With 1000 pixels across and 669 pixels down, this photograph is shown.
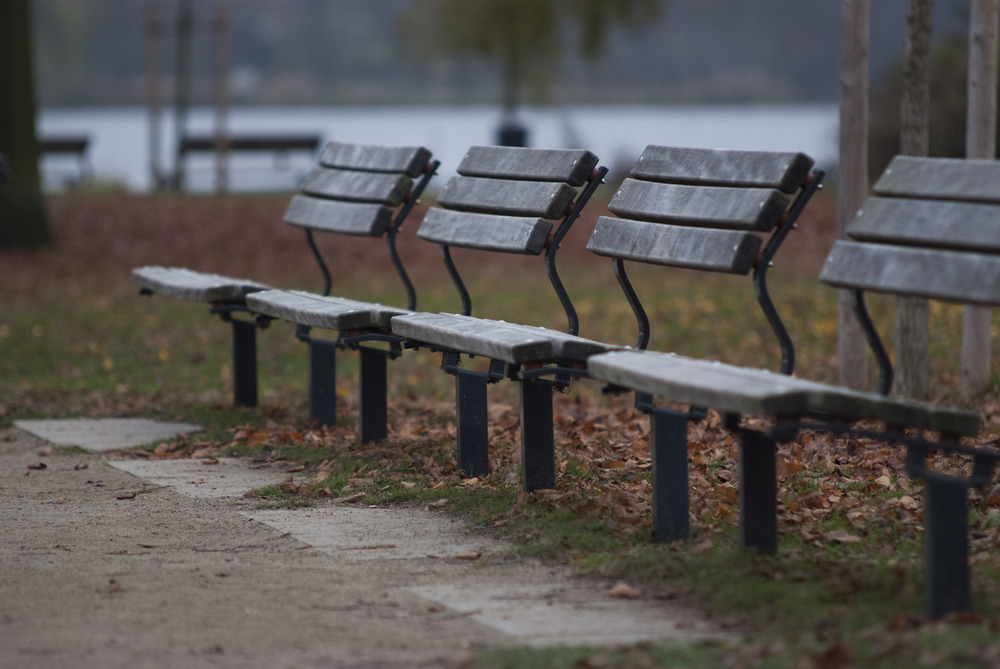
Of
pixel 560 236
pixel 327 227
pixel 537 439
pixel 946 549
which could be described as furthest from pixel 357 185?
pixel 946 549

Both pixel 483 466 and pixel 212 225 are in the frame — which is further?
pixel 212 225

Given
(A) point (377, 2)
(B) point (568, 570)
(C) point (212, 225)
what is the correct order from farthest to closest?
(A) point (377, 2) < (C) point (212, 225) < (B) point (568, 570)

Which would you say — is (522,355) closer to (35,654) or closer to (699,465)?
(699,465)

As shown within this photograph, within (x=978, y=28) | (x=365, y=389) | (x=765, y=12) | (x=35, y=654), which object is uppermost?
(x=765, y=12)

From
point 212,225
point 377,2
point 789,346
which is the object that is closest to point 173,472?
point 789,346

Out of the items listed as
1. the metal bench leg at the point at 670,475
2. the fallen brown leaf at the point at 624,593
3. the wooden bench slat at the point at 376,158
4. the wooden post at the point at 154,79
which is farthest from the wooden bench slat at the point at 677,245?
the wooden post at the point at 154,79

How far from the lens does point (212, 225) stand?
54.1 feet

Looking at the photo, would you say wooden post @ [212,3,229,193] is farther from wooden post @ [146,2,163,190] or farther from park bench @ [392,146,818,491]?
park bench @ [392,146,818,491]

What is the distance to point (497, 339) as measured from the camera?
409cm

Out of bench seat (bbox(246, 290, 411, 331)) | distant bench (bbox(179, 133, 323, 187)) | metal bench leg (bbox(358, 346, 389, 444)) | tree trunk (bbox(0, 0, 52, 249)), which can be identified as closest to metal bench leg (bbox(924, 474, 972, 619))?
bench seat (bbox(246, 290, 411, 331))

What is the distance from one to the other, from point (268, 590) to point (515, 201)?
201 centimetres

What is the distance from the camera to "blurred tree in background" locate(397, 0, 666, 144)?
84.7ft

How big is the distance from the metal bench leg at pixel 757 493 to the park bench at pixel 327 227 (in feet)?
6.40

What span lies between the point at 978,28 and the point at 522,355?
3.36 metres
